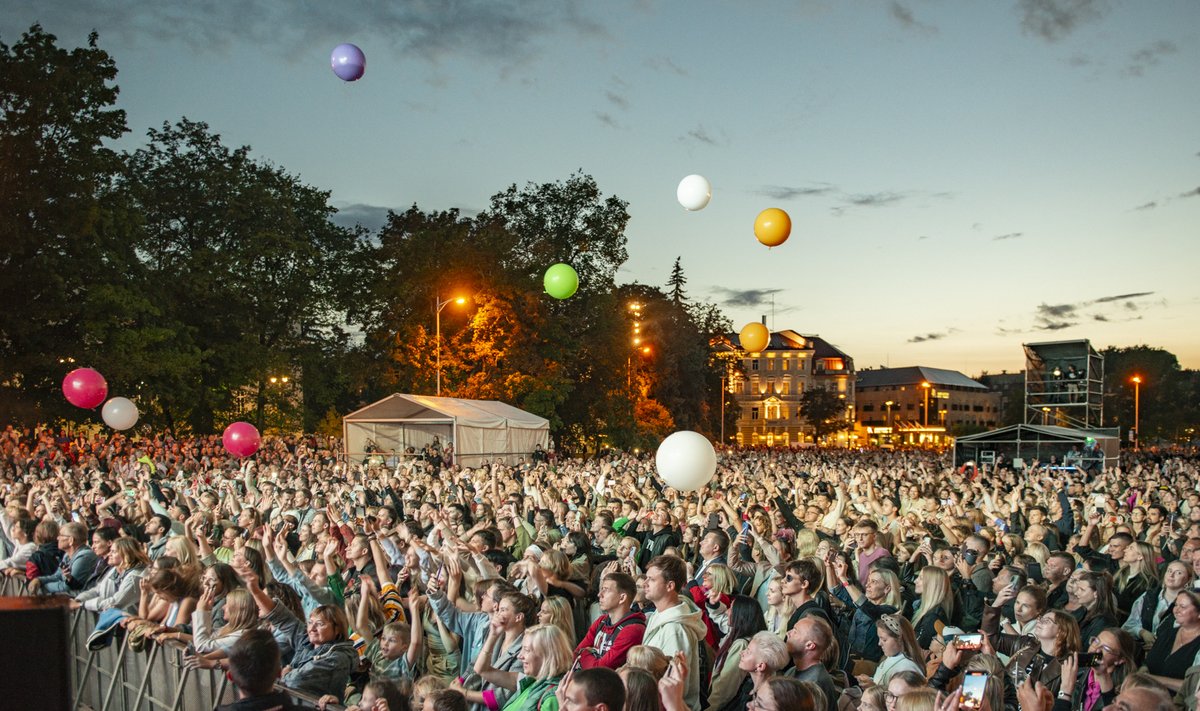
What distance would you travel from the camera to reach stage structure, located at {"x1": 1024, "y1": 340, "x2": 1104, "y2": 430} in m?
35.8

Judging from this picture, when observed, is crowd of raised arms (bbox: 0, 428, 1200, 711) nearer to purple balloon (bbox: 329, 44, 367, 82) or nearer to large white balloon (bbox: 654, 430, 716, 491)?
large white balloon (bbox: 654, 430, 716, 491)

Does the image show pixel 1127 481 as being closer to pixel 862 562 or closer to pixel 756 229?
pixel 756 229

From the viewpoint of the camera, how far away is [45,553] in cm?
866

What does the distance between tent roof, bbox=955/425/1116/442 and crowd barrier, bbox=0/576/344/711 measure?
29226 mm

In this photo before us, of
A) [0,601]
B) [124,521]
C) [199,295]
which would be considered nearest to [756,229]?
[124,521]

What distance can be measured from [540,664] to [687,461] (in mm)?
4930

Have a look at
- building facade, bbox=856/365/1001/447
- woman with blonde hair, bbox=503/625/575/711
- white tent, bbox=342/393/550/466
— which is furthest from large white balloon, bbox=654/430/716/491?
building facade, bbox=856/365/1001/447

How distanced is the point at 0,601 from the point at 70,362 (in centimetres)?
2743

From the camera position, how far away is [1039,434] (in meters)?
31.5

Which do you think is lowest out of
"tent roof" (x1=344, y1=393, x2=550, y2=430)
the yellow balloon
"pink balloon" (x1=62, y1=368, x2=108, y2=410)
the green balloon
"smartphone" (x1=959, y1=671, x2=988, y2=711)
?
"smartphone" (x1=959, y1=671, x2=988, y2=711)

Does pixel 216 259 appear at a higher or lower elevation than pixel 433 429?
higher

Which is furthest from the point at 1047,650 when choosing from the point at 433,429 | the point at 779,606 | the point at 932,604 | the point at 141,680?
the point at 433,429

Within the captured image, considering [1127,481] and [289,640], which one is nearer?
[289,640]

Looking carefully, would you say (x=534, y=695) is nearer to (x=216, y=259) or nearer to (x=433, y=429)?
(x=433, y=429)
